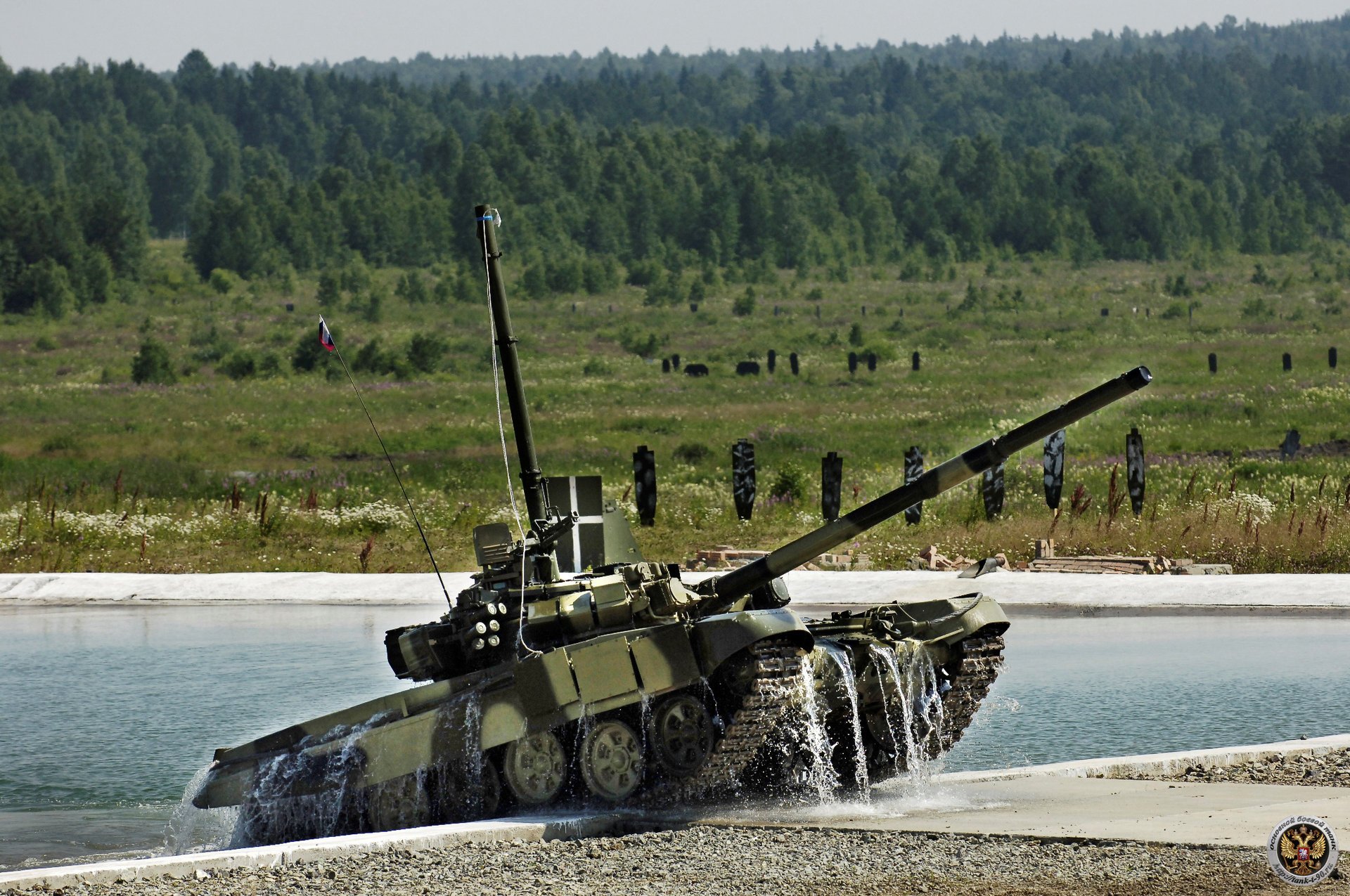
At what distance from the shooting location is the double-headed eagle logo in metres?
9.82

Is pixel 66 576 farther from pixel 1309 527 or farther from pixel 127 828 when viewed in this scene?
pixel 1309 527

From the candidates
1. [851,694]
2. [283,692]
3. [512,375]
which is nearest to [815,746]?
[851,694]

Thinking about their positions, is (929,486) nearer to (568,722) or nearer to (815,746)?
(815,746)

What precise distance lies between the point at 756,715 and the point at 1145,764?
302 centimetres

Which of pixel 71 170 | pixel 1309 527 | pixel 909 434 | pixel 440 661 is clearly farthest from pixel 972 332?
pixel 71 170

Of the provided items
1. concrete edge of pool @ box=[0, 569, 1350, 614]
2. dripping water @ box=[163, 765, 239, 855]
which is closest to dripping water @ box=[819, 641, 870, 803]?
dripping water @ box=[163, 765, 239, 855]

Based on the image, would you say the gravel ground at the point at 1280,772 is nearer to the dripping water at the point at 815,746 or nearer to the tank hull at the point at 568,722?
the tank hull at the point at 568,722

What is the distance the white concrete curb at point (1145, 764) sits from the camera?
44.7 feet

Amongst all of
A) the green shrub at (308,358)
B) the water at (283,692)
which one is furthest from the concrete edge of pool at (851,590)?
the green shrub at (308,358)

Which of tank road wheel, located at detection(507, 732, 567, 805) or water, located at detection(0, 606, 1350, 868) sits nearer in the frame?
tank road wheel, located at detection(507, 732, 567, 805)

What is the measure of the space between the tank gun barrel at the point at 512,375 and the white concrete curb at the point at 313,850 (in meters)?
2.55

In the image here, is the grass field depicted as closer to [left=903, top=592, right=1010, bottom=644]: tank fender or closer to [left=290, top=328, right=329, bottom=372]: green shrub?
[left=290, top=328, right=329, bottom=372]: green shrub

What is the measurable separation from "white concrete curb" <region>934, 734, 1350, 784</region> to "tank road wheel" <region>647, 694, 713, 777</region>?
1.97 meters

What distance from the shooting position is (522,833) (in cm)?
1198
